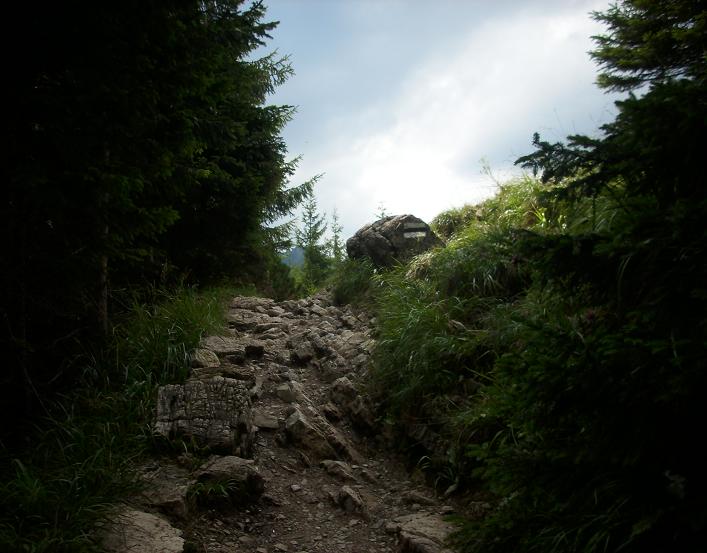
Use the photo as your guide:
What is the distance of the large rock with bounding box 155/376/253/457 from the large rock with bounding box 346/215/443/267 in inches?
184

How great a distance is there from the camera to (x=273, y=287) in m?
11.6

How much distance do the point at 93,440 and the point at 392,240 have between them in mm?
6435

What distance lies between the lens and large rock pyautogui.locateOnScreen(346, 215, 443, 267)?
840 cm

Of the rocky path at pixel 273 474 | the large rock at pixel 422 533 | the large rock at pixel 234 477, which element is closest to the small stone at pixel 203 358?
the rocky path at pixel 273 474

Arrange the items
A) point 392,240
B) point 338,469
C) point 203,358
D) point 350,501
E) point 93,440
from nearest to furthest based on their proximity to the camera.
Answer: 1. point 93,440
2. point 350,501
3. point 338,469
4. point 203,358
5. point 392,240

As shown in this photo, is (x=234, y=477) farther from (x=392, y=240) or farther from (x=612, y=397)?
(x=392, y=240)

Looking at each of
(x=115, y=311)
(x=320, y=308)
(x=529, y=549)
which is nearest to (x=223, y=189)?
(x=320, y=308)

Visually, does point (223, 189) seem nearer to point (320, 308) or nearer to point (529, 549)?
point (320, 308)

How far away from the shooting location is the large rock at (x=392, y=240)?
27.6 ft

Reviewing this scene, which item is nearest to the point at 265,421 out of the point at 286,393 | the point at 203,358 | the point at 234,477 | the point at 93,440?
the point at 286,393

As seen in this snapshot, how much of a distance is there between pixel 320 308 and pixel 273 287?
3544mm

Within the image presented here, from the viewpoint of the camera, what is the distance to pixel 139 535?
263 cm

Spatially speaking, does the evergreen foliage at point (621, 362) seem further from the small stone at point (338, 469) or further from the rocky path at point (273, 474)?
the small stone at point (338, 469)

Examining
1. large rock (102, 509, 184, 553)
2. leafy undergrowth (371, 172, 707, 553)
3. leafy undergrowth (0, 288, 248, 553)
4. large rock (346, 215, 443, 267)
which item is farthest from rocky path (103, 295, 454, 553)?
large rock (346, 215, 443, 267)
